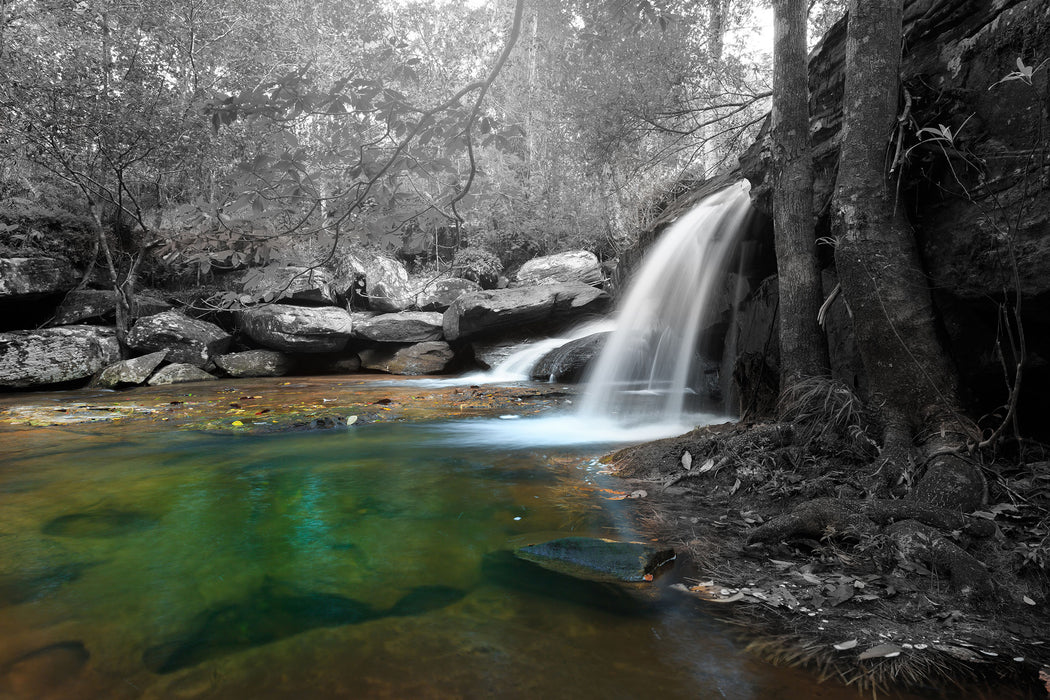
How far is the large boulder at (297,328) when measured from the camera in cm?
1313

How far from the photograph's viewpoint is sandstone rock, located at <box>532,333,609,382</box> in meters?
10.3

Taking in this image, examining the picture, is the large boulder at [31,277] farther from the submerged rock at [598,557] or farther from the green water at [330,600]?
the submerged rock at [598,557]

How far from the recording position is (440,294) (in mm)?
15992

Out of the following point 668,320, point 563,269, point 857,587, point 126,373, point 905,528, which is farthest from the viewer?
point 563,269

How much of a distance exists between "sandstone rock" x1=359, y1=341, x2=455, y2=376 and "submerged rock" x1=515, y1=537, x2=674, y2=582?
1064 cm

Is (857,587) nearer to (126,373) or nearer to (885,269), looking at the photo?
(885,269)

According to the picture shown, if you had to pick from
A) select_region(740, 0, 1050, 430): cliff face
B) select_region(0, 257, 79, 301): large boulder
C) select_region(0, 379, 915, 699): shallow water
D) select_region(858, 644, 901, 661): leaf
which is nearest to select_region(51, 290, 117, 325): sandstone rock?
select_region(0, 257, 79, 301): large boulder

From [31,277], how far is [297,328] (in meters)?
5.08

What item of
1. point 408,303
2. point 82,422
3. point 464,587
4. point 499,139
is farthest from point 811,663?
point 408,303

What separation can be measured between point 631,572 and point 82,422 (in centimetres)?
713

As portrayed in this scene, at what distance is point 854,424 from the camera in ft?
12.2

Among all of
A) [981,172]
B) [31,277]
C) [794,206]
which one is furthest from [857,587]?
[31,277]

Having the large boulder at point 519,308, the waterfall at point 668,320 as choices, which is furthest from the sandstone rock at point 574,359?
the large boulder at point 519,308

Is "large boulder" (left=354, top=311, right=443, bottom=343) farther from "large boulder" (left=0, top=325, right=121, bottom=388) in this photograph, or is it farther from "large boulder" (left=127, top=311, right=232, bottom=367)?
"large boulder" (left=0, top=325, right=121, bottom=388)
